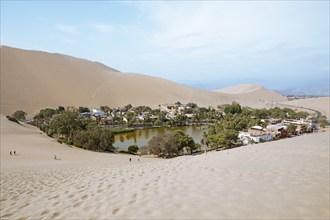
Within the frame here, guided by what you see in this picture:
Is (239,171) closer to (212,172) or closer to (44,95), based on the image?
(212,172)

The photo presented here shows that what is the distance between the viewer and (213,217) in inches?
148

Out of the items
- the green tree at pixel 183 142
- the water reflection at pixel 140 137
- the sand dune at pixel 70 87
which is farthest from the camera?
the sand dune at pixel 70 87

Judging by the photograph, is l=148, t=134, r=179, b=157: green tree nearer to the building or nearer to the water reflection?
the water reflection

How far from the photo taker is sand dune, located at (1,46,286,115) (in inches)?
2625

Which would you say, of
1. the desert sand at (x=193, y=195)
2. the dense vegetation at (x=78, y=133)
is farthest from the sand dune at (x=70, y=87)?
the desert sand at (x=193, y=195)

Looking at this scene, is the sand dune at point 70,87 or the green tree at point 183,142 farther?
the sand dune at point 70,87

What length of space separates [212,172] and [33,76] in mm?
82649

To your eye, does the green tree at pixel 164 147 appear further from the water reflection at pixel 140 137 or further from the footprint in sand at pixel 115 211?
the footprint in sand at pixel 115 211

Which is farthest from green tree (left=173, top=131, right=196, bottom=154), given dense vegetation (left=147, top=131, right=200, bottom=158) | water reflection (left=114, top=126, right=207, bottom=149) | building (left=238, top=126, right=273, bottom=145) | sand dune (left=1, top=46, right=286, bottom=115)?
sand dune (left=1, top=46, right=286, bottom=115)

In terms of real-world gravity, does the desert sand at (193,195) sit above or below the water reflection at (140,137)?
above

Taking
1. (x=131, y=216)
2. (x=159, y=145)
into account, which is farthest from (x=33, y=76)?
(x=131, y=216)

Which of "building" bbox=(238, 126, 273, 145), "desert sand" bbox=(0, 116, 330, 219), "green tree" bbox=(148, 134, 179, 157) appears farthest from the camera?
"building" bbox=(238, 126, 273, 145)

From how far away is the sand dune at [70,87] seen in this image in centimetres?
6669

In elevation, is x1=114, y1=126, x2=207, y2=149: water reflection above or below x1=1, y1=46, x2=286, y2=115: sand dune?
below
